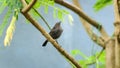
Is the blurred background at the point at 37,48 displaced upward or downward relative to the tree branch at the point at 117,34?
downward

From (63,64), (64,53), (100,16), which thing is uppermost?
(64,53)

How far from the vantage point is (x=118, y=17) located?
0.59 m

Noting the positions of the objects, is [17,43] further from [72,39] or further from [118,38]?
[118,38]

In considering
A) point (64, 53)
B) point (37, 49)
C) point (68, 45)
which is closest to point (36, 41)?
point (37, 49)

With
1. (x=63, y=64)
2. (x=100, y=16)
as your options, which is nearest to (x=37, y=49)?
(x=63, y=64)

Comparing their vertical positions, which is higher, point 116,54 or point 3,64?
point 116,54

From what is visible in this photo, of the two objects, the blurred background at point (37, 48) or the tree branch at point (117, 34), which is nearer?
the tree branch at point (117, 34)

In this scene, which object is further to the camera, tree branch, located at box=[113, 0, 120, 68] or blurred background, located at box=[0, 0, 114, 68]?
blurred background, located at box=[0, 0, 114, 68]

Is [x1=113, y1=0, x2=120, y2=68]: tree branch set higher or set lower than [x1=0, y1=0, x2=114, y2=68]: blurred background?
higher

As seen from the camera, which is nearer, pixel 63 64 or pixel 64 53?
pixel 64 53

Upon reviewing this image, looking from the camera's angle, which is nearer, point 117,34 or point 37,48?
point 117,34

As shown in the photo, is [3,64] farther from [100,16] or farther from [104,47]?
[104,47]

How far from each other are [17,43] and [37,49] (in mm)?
141

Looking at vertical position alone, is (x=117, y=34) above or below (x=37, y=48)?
above
